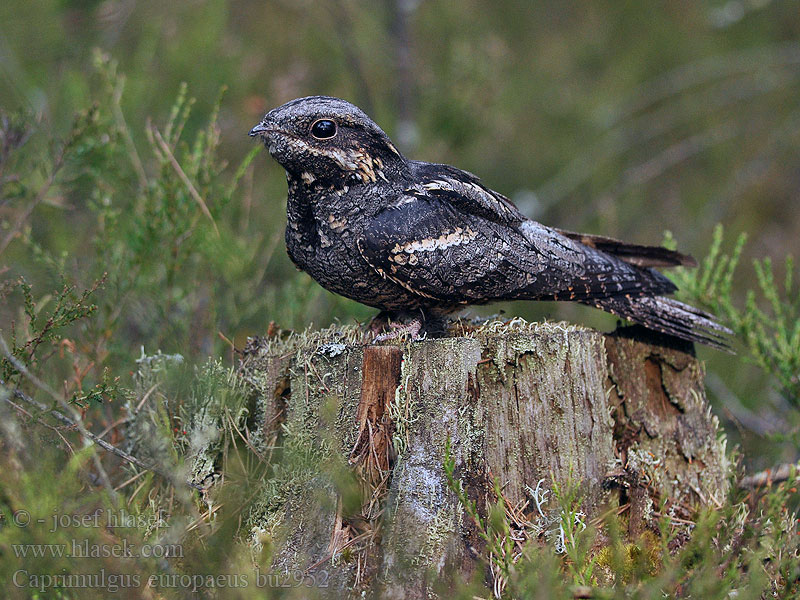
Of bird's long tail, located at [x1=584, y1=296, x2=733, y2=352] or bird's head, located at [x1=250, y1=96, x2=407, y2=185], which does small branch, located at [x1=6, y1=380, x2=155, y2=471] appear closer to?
bird's head, located at [x1=250, y1=96, x2=407, y2=185]

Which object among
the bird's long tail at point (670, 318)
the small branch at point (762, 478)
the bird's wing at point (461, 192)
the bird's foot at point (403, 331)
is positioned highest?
the bird's wing at point (461, 192)

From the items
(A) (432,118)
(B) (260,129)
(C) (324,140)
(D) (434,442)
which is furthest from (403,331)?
(A) (432,118)

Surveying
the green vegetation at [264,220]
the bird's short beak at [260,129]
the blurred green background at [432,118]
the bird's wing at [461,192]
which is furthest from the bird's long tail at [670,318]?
the bird's short beak at [260,129]

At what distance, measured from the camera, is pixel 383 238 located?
2.86 meters

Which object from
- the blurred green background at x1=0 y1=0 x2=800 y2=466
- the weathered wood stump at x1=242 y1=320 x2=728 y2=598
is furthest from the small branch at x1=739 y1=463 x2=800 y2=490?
the blurred green background at x1=0 y1=0 x2=800 y2=466

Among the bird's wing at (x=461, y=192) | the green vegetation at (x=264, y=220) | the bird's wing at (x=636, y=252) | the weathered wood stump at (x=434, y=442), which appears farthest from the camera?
the bird's wing at (x=636, y=252)

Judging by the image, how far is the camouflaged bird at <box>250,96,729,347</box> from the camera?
114 inches

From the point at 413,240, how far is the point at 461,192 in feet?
1.31

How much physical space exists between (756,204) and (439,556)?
9072 mm

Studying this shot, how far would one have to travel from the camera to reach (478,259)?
302 centimetres

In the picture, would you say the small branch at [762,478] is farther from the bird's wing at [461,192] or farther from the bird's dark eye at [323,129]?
the bird's dark eye at [323,129]

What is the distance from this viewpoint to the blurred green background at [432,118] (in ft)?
14.8

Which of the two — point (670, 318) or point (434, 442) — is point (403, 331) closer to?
point (434, 442)

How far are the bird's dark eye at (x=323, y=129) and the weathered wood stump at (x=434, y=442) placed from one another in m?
0.87
